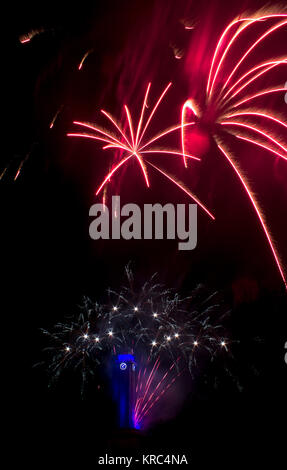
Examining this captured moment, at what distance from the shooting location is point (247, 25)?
31.8ft

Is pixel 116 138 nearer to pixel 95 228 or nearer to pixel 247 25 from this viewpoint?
pixel 95 228

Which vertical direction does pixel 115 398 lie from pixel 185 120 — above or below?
below

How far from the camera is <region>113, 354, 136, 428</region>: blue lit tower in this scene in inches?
830

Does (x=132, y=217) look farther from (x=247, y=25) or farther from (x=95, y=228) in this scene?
(x=247, y=25)

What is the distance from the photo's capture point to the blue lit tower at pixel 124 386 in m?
21.1

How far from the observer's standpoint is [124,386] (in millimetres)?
21891

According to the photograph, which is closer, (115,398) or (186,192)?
(186,192)
